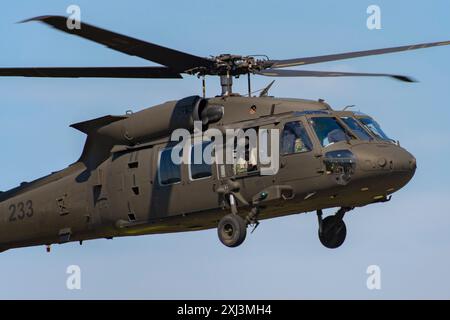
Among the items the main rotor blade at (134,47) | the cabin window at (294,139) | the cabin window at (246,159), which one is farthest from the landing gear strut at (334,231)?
the main rotor blade at (134,47)

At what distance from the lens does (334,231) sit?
2186 cm

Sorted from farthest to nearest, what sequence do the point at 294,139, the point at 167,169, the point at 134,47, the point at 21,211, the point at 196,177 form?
the point at 21,211 < the point at 167,169 < the point at 196,177 < the point at 294,139 < the point at 134,47

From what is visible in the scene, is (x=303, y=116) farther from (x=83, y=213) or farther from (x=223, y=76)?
(x=83, y=213)

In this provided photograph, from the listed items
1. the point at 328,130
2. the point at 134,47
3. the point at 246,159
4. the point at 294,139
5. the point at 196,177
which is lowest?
the point at 196,177

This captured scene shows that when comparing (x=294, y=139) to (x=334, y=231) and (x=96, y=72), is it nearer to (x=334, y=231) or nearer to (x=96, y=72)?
(x=334, y=231)

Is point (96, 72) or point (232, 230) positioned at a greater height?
point (96, 72)

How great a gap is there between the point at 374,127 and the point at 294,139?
5.55 feet

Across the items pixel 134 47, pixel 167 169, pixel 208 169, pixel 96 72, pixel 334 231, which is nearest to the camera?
pixel 134 47

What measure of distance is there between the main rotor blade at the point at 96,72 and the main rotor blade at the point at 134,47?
51 cm

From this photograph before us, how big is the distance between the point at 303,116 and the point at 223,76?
7.30 feet

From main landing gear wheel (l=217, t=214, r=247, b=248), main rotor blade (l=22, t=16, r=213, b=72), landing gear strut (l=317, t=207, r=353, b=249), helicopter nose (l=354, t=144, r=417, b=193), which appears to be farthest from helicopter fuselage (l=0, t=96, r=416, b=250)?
main rotor blade (l=22, t=16, r=213, b=72)

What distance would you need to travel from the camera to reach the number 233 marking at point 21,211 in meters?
23.9

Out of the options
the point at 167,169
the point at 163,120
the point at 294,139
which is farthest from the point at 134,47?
the point at 294,139

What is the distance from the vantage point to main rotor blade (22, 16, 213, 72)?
18016 mm
